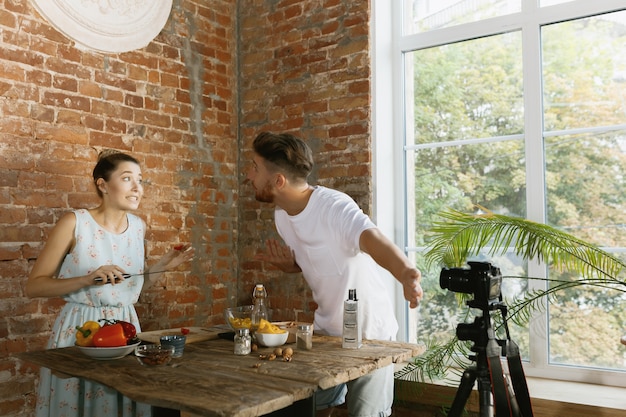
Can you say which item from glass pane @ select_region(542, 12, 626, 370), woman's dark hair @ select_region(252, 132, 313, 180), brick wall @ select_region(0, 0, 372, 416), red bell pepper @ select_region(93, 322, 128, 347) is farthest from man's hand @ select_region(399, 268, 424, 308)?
brick wall @ select_region(0, 0, 372, 416)

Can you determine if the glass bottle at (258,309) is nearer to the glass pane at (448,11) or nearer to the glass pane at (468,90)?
the glass pane at (468,90)

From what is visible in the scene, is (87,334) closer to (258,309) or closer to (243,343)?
(243,343)

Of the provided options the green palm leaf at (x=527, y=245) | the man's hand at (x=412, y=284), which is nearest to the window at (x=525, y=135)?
the green palm leaf at (x=527, y=245)

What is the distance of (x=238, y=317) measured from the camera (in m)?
2.53

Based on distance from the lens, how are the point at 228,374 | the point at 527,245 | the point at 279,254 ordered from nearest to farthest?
the point at 228,374, the point at 279,254, the point at 527,245

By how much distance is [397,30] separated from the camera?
3898 mm

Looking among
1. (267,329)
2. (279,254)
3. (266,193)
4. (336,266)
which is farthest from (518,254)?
(267,329)

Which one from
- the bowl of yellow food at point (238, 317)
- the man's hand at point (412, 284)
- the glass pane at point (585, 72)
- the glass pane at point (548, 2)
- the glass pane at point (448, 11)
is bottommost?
the bowl of yellow food at point (238, 317)

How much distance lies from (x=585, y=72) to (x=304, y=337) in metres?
2.14

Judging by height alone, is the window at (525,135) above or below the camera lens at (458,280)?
above

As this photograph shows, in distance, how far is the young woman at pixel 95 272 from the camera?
8.77 feet

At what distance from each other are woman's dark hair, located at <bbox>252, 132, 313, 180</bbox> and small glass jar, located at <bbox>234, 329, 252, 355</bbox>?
2.51ft

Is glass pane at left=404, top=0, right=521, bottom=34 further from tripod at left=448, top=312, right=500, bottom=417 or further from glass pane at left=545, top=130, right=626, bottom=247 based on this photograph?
tripod at left=448, top=312, right=500, bottom=417

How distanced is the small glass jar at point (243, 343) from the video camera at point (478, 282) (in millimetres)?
749
